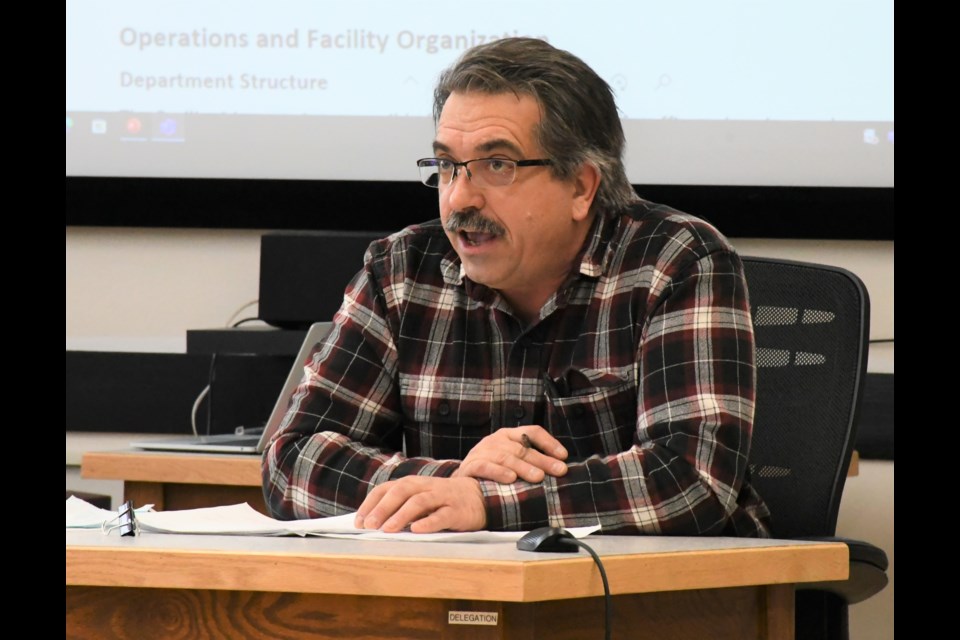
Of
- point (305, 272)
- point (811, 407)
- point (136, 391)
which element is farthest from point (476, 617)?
point (136, 391)

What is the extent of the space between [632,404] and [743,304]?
20 cm

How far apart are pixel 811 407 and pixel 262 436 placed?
0.99 meters

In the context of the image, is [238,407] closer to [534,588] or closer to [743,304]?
[743,304]

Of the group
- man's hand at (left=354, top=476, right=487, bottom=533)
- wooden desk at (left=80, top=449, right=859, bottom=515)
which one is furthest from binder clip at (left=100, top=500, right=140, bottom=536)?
wooden desk at (left=80, top=449, right=859, bottom=515)

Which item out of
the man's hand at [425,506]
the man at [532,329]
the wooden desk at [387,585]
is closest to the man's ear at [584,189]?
the man at [532,329]

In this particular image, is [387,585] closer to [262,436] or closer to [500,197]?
[500,197]

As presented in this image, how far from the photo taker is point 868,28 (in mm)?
2699

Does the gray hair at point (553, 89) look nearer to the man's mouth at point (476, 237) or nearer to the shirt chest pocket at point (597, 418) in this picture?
the man's mouth at point (476, 237)

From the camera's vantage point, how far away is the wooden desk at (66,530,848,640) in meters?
1.08

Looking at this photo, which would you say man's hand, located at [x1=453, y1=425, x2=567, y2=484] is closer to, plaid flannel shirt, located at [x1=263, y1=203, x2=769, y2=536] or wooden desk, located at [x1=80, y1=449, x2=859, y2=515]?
plaid flannel shirt, located at [x1=263, y1=203, x2=769, y2=536]

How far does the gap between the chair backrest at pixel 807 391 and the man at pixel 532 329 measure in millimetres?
102

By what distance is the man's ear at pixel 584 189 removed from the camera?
70.2 inches

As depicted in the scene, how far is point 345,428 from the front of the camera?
5.73 ft

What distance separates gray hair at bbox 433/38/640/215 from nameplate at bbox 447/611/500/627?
32.0 inches
